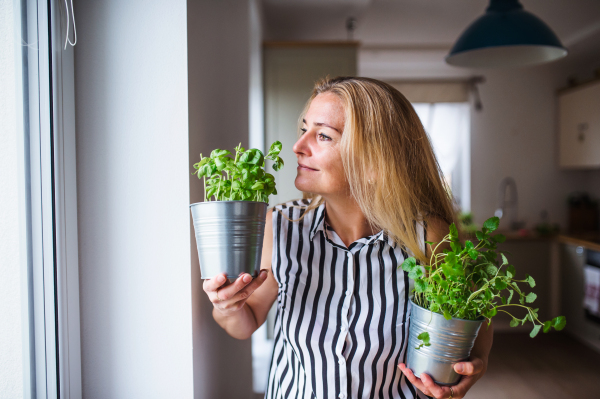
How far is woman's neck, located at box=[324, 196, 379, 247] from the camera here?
1.01 m

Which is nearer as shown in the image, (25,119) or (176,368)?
(25,119)

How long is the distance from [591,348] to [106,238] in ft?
12.8

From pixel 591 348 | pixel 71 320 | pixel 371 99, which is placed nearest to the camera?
pixel 71 320

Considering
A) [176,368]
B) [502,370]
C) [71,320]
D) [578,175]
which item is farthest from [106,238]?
[578,175]

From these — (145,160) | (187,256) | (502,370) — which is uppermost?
(145,160)

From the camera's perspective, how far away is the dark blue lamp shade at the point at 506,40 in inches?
67.3

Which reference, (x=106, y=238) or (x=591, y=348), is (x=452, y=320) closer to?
(x=106, y=238)

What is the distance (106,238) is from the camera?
82cm

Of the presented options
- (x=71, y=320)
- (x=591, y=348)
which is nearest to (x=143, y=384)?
(x=71, y=320)

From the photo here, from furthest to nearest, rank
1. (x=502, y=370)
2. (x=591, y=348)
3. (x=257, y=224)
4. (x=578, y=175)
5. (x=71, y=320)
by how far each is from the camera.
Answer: (x=578, y=175) → (x=591, y=348) → (x=502, y=370) → (x=71, y=320) → (x=257, y=224)

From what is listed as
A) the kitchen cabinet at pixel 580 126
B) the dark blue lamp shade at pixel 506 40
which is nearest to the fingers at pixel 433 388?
the dark blue lamp shade at pixel 506 40

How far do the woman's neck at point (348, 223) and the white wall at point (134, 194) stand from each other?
1.24ft

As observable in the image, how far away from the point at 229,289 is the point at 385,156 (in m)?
0.47

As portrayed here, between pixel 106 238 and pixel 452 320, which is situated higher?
pixel 106 238
